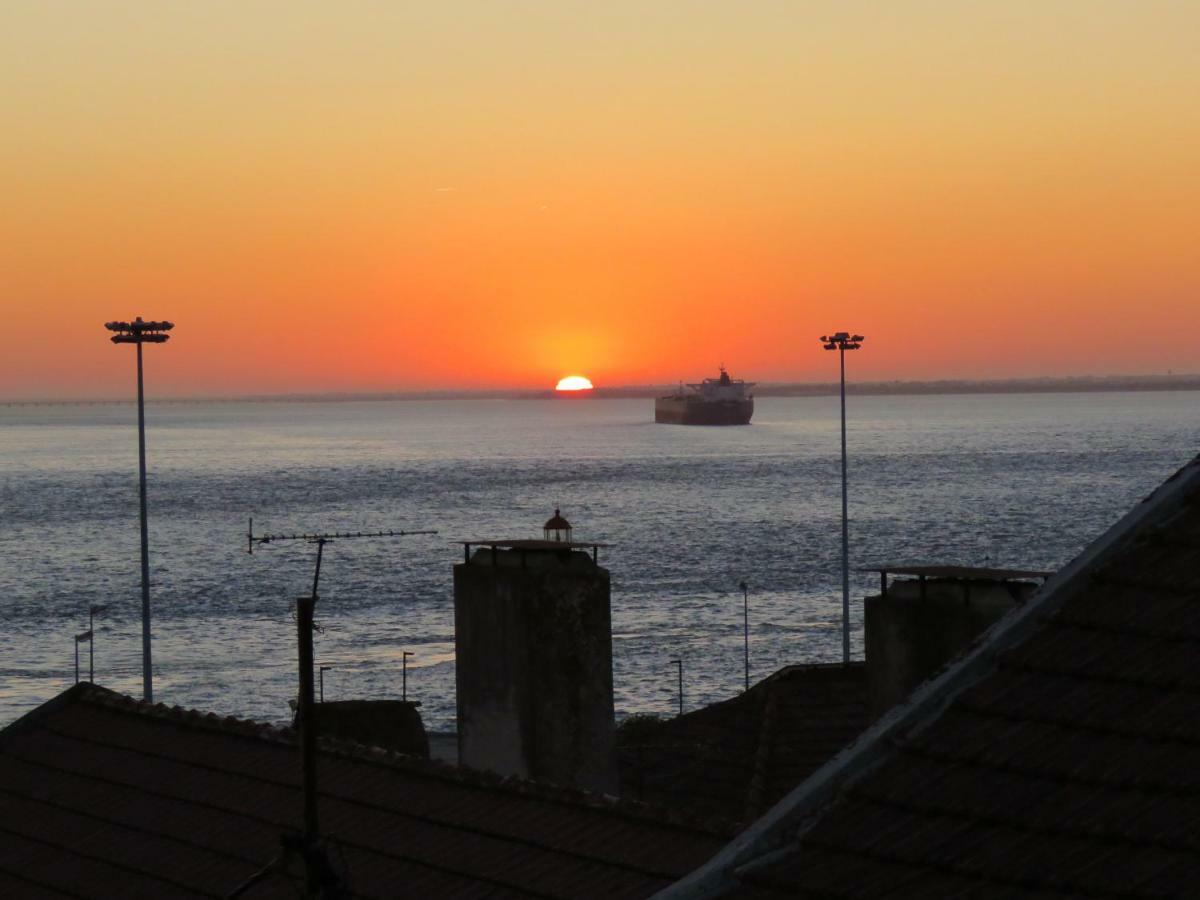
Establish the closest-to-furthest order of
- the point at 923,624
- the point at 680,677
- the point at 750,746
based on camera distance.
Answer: the point at 923,624 → the point at 750,746 → the point at 680,677

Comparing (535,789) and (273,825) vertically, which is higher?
(535,789)

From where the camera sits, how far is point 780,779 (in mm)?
17109

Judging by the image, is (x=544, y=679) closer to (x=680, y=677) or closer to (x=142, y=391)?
(x=142, y=391)

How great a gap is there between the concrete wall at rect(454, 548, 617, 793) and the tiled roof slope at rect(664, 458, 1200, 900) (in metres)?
7.90

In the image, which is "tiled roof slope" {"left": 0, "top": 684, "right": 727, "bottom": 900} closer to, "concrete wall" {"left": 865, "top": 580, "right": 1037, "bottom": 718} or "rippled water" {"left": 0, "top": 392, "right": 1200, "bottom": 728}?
"concrete wall" {"left": 865, "top": 580, "right": 1037, "bottom": 718}

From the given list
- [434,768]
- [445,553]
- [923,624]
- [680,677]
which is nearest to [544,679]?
[434,768]

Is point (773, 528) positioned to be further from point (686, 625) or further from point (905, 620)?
point (905, 620)

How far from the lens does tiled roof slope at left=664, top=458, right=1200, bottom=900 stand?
5.14m

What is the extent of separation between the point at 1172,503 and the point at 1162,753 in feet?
4.15

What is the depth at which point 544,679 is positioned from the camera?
13820 millimetres

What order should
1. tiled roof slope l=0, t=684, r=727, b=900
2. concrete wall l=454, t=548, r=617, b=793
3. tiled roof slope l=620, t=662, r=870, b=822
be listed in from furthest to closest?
tiled roof slope l=620, t=662, r=870, b=822
concrete wall l=454, t=548, r=617, b=793
tiled roof slope l=0, t=684, r=727, b=900

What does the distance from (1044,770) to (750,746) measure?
44.8 ft

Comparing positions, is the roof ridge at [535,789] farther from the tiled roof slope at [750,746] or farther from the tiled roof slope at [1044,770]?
the tiled roof slope at [1044,770]

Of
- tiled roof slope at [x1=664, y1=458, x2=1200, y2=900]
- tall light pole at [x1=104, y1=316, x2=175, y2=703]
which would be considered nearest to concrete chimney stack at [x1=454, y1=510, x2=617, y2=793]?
tiled roof slope at [x1=664, y1=458, x2=1200, y2=900]
